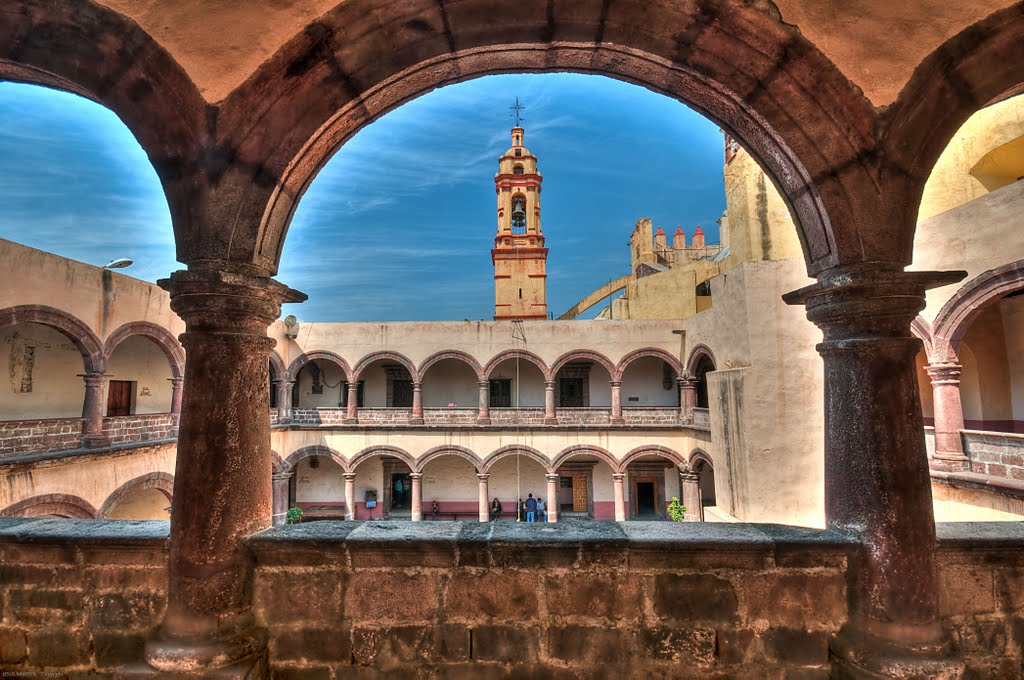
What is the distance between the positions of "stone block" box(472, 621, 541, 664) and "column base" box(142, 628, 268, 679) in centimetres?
91

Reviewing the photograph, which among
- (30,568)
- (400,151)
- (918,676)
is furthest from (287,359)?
(400,151)

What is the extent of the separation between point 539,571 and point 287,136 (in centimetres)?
219

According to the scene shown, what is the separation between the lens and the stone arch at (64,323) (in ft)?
28.2

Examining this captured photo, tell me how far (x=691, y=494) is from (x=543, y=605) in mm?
13424

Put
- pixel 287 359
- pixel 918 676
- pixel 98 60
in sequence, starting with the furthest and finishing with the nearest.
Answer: pixel 287 359 → pixel 98 60 → pixel 918 676

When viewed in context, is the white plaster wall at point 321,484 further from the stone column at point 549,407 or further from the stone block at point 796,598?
the stone block at point 796,598

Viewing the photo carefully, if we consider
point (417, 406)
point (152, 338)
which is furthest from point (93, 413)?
point (417, 406)

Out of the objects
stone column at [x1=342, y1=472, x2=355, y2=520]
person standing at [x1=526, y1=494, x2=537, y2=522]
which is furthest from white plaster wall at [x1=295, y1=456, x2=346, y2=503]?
person standing at [x1=526, y1=494, x2=537, y2=522]

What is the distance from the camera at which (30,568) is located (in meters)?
2.31

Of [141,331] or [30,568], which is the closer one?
[30,568]

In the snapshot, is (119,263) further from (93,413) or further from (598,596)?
(598,596)

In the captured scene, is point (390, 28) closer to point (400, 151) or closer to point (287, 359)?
point (287, 359)

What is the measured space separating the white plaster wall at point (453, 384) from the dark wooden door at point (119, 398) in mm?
8324

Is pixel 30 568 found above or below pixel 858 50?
below
